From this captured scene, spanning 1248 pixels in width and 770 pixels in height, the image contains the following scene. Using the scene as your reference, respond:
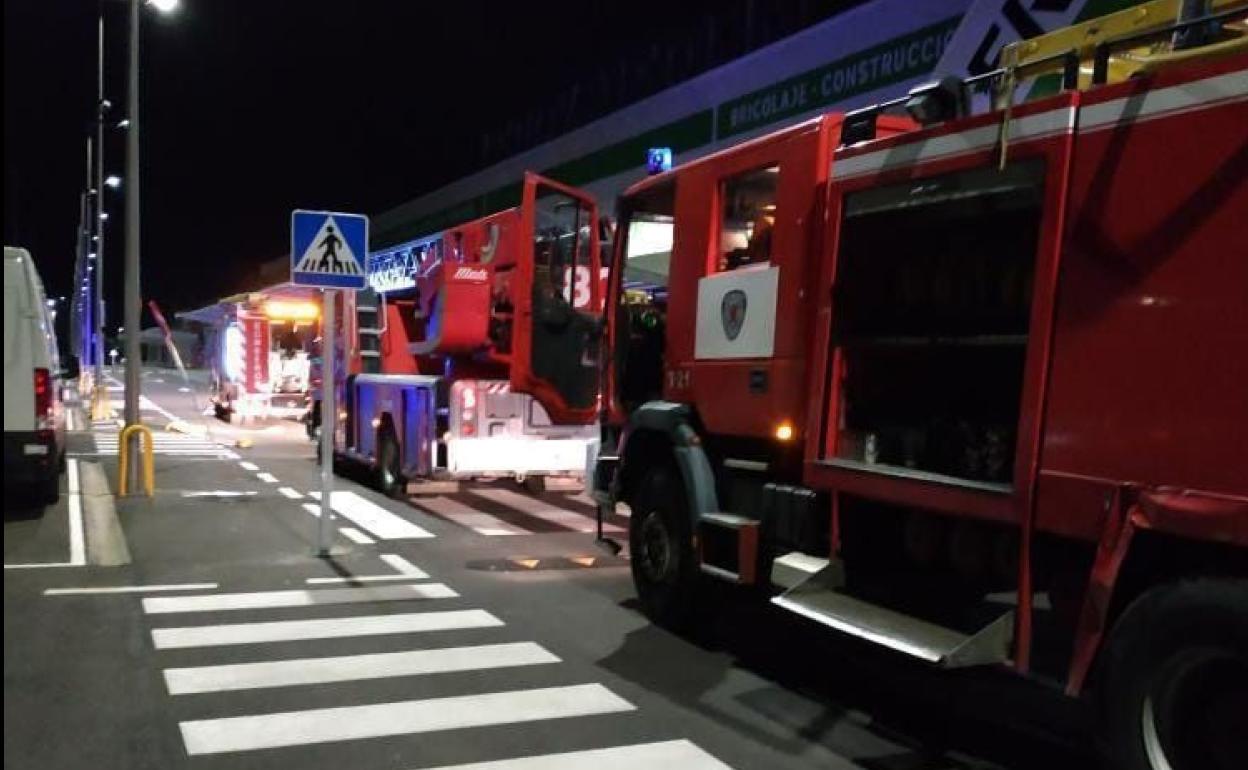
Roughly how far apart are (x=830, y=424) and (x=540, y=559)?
4368 mm

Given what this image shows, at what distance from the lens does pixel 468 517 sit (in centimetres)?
1195

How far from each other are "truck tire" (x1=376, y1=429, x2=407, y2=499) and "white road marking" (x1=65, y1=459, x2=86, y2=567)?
11.0 ft

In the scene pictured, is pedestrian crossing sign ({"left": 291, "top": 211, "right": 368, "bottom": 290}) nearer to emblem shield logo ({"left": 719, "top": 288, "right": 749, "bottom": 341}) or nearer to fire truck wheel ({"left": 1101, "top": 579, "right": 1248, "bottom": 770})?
emblem shield logo ({"left": 719, "top": 288, "right": 749, "bottom": 341})

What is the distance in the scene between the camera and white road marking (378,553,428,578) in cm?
884

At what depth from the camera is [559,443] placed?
12086 mm

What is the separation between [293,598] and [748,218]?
4097 millimetres

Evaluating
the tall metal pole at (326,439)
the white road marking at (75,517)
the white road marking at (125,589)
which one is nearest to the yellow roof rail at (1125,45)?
A: the tall metal pole at (326,439)

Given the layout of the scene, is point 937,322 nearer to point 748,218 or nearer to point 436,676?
point 748,218

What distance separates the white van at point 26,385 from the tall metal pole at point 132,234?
243 cm

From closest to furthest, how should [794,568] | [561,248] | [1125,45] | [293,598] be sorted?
[1125,45], [794,568], [293,598], [561,248]

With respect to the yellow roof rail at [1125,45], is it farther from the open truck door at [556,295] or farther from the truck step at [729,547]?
the open truck door at [556,295]

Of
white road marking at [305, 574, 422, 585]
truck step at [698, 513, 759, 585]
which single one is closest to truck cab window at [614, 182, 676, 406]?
truck step at [698, 513, 759, 585]

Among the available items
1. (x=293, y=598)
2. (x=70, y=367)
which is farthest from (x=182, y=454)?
(x=293, y=598)

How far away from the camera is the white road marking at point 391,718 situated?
5.03 meters
